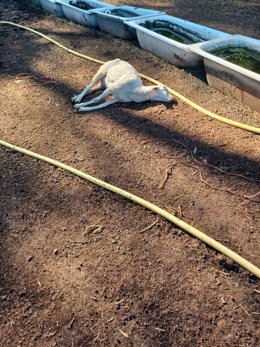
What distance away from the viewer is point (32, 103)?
154 inches

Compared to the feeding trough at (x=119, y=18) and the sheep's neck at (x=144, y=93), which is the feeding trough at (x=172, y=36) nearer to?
the feeding trough at (x=119, y=18)

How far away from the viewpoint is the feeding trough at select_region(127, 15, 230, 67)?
405cm

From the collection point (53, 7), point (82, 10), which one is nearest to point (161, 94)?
point (82, 10)

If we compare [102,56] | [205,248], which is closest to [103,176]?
[205,248]

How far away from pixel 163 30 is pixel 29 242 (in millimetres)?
3510

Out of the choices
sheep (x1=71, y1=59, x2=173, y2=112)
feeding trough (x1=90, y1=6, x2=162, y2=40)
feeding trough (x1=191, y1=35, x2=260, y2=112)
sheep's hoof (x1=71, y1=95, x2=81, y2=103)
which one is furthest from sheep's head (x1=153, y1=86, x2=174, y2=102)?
feeding trough (x1=90, y1=6, x2=162, y2=40)

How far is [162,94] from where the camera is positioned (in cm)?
363

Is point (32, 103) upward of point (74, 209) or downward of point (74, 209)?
upward

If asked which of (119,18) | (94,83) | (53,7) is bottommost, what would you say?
(94,83)

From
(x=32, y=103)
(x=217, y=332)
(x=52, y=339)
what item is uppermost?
(x=32, y=103)

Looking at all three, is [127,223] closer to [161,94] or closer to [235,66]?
[161,94]

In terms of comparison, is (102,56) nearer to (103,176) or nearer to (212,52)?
(212,52)

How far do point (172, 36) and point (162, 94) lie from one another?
4.59 ft

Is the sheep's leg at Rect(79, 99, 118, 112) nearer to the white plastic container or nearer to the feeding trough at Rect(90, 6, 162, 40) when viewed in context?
the feeding trough at Rect(90, 6, 162, 40)
